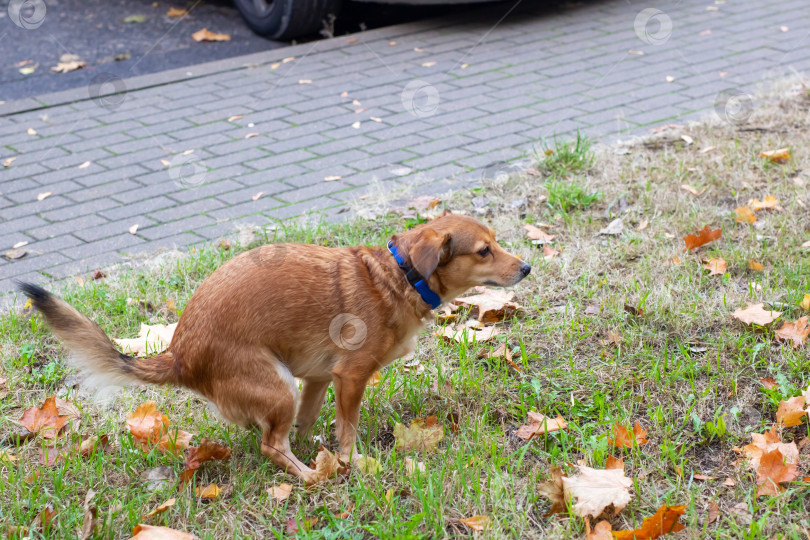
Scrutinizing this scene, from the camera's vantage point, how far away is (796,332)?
391 cm

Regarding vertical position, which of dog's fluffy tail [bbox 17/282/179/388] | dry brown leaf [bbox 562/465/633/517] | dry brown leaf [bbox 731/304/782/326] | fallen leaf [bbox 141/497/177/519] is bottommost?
dry brown leaf [bbox 562/465/633/517]

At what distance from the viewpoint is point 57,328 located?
3.10m

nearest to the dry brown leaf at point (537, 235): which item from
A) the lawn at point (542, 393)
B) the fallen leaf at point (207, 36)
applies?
the lawn at point (542, 393)

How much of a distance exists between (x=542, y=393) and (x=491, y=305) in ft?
2.59

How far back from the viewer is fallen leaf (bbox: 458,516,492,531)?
284cm

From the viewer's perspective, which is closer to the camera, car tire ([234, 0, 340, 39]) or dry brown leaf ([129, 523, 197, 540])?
dry brown leaf ([129, 523, 197, 540])

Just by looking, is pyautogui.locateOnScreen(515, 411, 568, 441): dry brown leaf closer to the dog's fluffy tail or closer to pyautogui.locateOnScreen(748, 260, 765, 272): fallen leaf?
the dog's fluffy tail

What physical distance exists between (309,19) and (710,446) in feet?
21.6

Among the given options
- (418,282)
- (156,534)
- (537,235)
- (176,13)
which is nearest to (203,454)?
(156,534)

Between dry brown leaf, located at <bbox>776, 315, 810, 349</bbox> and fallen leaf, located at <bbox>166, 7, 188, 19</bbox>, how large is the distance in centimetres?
789

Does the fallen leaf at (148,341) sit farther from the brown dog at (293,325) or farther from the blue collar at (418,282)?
the blue collar at (418,282)

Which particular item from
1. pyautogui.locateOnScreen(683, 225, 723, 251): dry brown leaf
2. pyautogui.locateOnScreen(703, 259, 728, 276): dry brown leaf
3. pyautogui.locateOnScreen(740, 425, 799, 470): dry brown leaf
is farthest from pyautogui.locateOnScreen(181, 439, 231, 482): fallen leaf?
pyautogui.locateOnScreen(683, 225, 723, 251): dry brown leaf

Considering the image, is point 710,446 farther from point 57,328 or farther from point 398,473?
point 57,328

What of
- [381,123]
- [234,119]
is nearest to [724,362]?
[381,123]
